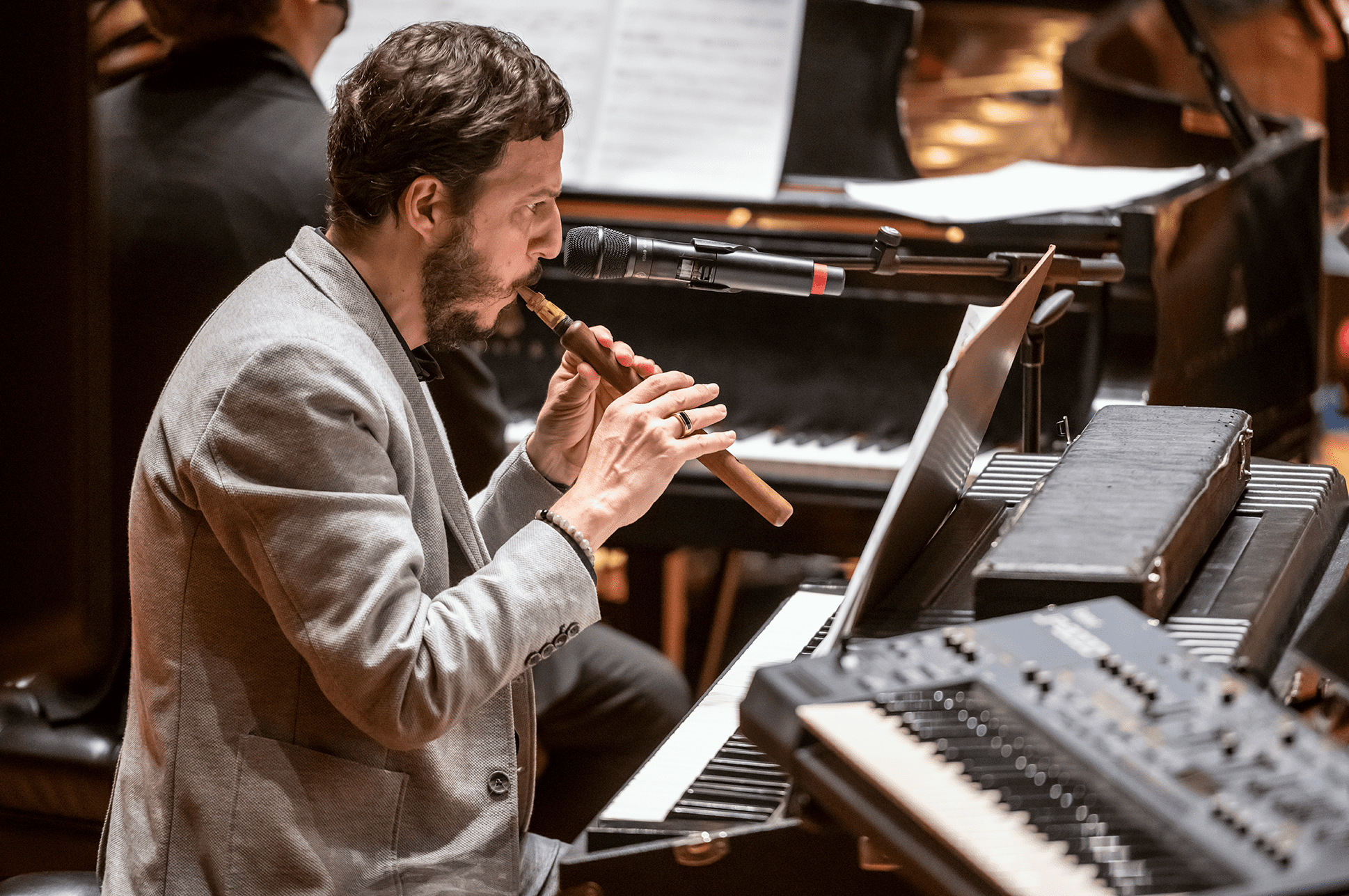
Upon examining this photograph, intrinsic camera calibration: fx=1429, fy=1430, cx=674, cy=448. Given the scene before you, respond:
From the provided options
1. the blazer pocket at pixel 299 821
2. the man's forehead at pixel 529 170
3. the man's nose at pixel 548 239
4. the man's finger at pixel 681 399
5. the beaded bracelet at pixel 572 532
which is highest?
the man's forehead at pixel 529 170

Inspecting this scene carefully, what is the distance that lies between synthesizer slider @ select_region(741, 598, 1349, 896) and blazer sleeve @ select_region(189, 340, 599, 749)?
0.40m

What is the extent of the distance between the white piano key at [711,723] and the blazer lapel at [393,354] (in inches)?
12.3

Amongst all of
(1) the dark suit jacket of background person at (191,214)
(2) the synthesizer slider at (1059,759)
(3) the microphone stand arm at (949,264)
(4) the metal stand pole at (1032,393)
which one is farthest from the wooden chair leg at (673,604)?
(2) the synthesizer slider at (1059,759)

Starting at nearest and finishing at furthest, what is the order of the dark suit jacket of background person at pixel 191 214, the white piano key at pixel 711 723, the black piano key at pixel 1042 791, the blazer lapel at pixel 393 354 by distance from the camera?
the black piano key at pixel 1042 791
the white piano key at pixel 711 723
the blazer lapel at pixel 393 354
the dark suit jacket of background person at pixel 191 214

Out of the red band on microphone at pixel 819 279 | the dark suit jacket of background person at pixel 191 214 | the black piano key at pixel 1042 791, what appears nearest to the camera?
the black piano key at pixel 1042 791

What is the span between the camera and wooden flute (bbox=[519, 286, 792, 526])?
1.66 meters

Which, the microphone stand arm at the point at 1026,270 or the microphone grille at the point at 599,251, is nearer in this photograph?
the microphone grille at the point at 599,251

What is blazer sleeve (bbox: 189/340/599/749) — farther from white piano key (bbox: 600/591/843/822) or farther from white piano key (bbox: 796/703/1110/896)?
white piano key (bbox: 796/703/1110/896)

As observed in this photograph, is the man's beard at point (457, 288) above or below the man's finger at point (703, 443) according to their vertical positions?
above

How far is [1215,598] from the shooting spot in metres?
1.24

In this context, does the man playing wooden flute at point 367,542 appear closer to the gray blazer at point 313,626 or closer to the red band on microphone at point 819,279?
the gray blazer at point 313,626

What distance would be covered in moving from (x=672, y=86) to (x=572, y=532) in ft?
5.69

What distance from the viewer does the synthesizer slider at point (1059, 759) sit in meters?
0.80

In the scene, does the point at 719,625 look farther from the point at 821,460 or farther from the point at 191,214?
the point at 191,214
